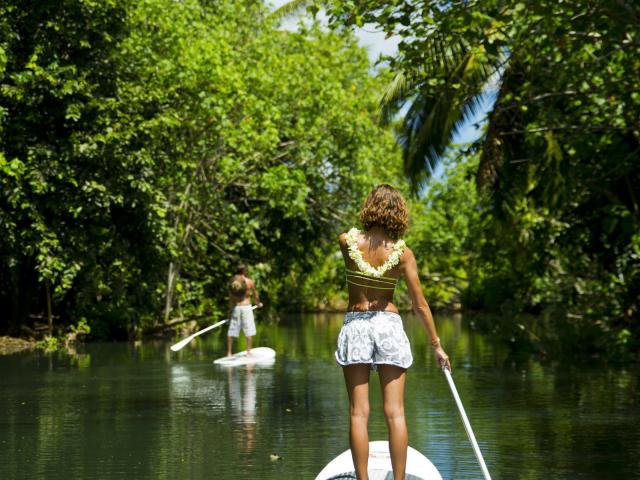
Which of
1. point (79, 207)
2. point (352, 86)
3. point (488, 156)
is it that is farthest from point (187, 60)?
point (352, 86)

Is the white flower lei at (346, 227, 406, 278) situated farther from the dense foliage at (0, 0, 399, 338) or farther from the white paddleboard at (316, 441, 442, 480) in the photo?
the dense foliage at (0, 0, 399, 338)

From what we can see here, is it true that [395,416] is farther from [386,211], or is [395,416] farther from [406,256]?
[386,211]

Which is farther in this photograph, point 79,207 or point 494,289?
point 494,289

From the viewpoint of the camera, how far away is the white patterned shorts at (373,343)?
21.8 feet

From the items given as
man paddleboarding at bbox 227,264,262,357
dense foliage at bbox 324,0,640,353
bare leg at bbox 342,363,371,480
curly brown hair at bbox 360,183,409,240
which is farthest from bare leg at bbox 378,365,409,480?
man paddleboarding at bbox 227,264,262,357

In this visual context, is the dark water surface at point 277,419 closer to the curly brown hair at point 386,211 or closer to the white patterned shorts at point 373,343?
the white patterned shorts at point 373,343

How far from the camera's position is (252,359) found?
19.2 metres

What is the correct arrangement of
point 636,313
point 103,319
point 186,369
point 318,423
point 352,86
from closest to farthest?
point 318,423
point 186,369
point 636,313
point 103,319
point 352,86

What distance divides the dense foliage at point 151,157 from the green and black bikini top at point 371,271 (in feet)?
39.8

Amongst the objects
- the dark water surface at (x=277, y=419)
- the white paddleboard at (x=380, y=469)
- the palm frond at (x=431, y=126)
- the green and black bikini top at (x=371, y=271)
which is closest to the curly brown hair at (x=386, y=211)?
the green and black bikini top at (x=371, y=271)

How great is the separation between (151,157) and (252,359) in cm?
790

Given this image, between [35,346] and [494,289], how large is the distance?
90.9 feet

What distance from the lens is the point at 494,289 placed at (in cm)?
4853

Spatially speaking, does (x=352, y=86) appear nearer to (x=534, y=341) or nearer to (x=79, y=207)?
(x=79, y=207)
